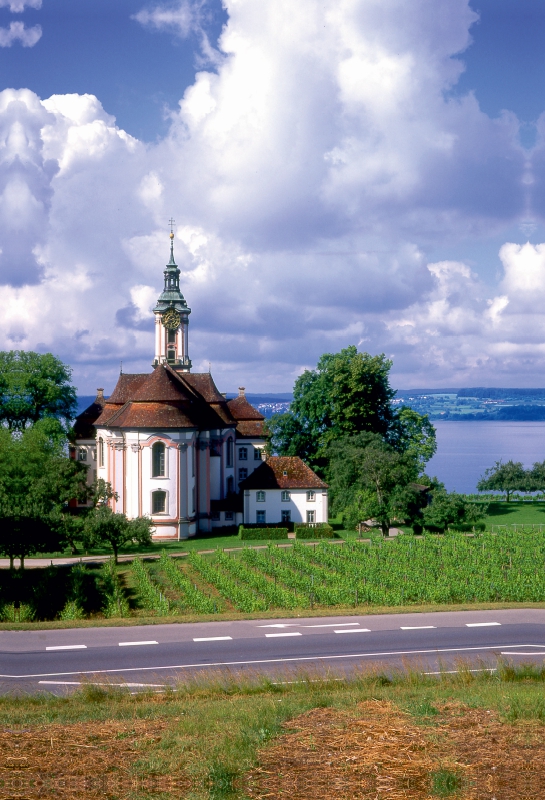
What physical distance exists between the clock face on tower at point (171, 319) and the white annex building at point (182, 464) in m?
11.4

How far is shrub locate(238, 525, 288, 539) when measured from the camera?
51.3 meters

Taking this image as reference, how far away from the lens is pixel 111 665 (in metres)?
18.3

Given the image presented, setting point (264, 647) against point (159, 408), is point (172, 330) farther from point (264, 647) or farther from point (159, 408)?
point (264, 647)

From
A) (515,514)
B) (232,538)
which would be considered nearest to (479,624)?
(232,538)

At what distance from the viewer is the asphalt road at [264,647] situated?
57.4 ft

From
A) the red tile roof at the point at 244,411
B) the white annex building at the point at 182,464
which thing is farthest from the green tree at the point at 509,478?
the white annex building at the point at 182,464

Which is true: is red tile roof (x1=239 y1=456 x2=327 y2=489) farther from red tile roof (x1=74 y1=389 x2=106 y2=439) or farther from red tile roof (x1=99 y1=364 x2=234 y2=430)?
red tile roof (x1=74 y1=389 x2=106 y2=439)

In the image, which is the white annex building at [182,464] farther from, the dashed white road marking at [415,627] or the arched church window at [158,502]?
the dashed white road marking at [415,627]

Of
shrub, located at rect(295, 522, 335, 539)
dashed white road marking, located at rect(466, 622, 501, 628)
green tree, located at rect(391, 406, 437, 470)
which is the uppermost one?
green tree, located at rect(391, 406, 437, 470)

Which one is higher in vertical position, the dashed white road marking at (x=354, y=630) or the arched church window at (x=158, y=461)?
the arched church window at (x=158, y=461)

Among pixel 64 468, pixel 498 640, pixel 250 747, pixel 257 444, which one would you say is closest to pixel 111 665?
pixel 250 747

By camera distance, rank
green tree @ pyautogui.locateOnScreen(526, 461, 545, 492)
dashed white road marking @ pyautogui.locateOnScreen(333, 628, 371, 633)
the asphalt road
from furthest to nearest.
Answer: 1. green tree @ pyautogui.locateOnScreen(526, 461, 545, 492)
2. dashed white road marking @ pyautogui.locateOnScreen(333, 628, 371, 633)
3. the asphalt road

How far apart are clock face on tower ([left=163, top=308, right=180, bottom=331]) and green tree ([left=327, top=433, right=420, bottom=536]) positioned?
86.5 feet

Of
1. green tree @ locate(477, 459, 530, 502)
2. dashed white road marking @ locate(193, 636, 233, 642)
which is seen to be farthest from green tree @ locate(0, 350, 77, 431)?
dashed white road marking @ locate(193, 636, 233, 642)
